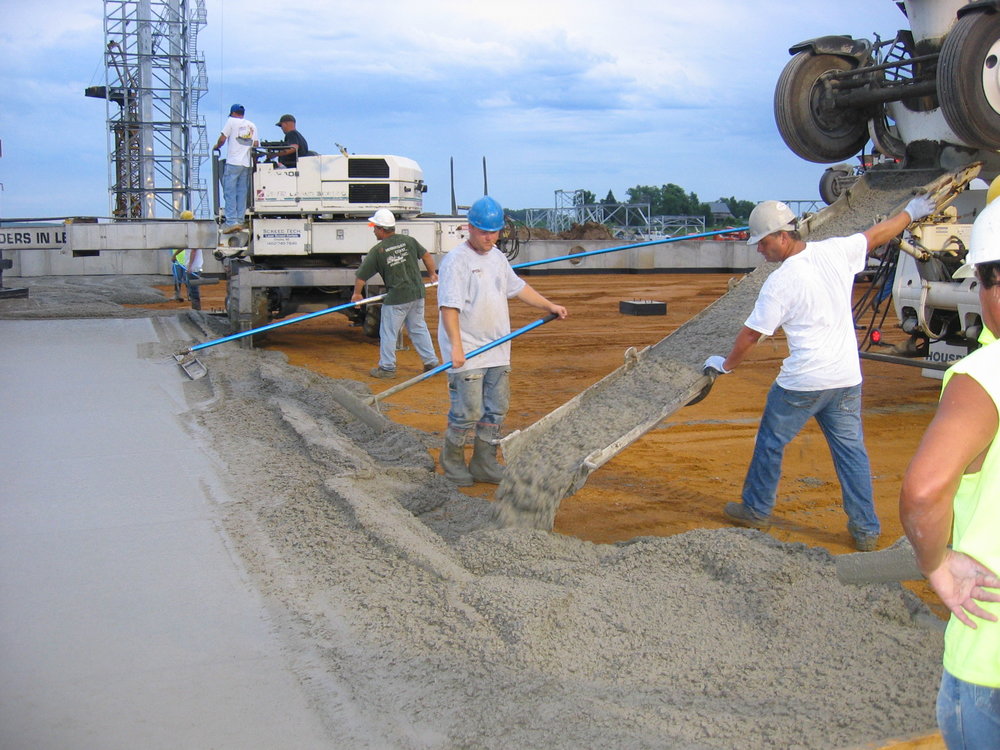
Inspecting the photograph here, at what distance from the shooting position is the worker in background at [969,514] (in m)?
1.76

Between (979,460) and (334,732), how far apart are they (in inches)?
81.3

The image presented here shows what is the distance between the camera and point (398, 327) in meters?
10.6

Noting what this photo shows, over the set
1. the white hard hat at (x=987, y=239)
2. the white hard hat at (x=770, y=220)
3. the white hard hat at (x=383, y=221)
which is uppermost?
the white hard hat at (x=383, y=221)

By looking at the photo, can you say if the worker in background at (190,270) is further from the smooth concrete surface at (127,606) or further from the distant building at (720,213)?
the distant building at (720,213)

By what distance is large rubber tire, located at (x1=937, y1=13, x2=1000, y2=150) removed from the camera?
20.8 feet

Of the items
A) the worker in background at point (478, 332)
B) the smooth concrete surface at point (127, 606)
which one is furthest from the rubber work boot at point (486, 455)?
the smooth concrete surface at point (127, 606)

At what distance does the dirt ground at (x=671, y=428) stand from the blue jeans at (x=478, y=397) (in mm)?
465

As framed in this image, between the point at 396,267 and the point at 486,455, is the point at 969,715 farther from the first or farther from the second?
the point at 396,267

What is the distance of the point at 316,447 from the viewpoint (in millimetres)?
6430

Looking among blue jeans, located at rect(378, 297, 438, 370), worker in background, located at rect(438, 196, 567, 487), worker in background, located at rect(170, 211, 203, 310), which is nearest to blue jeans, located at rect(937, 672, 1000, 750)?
worker in background, located at rect(438, 196, 567, 487)

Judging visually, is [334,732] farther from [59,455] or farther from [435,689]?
[59,455]

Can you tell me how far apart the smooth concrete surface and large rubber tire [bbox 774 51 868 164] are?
5.31 metres

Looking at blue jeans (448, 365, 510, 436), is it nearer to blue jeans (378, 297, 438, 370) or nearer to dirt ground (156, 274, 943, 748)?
dirt ground (156, 274, 943, 748)

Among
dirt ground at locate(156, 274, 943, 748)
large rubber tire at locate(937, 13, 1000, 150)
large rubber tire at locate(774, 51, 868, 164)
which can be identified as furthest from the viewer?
large rubber tire at locate(774, 51, 868, 164)
